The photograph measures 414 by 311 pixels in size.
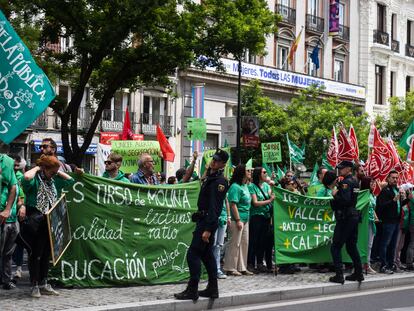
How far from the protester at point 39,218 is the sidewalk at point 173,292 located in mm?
243

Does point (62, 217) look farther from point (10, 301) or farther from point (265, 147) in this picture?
point (265, 147)

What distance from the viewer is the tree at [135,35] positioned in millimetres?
17031

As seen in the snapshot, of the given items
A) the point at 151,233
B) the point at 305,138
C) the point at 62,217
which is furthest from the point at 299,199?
the point at 305,138

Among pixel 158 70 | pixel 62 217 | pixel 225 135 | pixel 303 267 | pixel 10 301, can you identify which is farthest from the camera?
pixel 225 135

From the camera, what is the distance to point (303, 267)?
13.5 m

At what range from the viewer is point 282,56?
4184 centimetres

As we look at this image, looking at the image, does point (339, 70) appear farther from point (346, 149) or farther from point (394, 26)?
point (346, 149)

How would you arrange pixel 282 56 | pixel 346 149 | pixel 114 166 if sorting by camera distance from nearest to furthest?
pixel 114 166 → pixel 346 149 → pixel 282 56

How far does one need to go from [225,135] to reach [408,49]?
30.3 metres

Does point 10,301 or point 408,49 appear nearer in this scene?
point 10,301

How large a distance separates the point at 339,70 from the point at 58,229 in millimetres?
38442

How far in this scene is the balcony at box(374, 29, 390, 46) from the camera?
46.5m

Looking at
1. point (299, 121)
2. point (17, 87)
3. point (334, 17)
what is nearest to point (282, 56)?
point (334, 17)

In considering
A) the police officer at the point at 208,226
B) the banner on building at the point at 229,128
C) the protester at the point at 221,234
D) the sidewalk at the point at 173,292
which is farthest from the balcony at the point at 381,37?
the police officer at the point at 208,226
